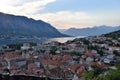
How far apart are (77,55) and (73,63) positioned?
19.1 ft

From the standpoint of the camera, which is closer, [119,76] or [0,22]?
[119,76]

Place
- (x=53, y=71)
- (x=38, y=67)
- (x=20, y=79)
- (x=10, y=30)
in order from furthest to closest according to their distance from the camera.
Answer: (x=10, y=30)
(x=38, y=67)
(x=53, y=71)
(x=20, y=79)

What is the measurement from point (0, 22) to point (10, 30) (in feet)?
40.3

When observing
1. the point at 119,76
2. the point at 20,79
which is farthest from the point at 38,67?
the point at 119,76

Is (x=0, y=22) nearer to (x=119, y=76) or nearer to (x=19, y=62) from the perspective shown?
(x=19, y=62)

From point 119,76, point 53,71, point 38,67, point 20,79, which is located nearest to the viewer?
point 119,76

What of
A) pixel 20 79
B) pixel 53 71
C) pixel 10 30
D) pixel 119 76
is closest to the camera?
pixel 119 76

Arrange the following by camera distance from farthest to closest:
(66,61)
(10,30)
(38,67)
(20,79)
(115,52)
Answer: (10,30) → (115,52) → (66,61) → (38,67) → (20,79)

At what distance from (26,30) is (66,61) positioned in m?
159

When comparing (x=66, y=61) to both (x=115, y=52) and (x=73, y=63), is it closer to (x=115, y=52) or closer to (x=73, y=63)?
(x=73, y=63)

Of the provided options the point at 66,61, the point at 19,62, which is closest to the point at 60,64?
the point at 66,61

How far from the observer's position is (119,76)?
14570 mm

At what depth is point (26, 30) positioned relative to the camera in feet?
645

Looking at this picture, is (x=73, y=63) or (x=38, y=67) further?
(x=73, y=63)
